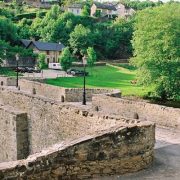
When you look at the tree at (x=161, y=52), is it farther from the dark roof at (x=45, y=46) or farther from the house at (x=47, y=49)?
the dark roof at (x=45, y=46)

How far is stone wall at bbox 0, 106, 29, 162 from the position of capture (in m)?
16.9

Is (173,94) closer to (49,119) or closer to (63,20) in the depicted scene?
(49,119)

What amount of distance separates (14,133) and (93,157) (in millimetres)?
7463

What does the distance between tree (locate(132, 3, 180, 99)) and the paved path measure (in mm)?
22423

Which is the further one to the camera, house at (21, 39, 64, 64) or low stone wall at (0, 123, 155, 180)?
house at (21, 39, 64, 64)

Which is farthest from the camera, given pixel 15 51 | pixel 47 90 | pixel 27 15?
pixel 27 15

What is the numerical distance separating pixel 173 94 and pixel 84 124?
2540 centimetres

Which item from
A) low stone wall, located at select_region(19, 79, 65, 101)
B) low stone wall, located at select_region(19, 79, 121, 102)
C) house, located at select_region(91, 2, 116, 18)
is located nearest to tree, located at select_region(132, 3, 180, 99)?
low stone wall, located at select_region(19, 79, 121, 102)

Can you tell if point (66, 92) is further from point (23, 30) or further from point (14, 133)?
point (23, 30)

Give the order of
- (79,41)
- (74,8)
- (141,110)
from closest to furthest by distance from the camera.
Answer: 1. (141,110)
2. (79,41)
3. (74,8)

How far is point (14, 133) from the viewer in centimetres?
1698

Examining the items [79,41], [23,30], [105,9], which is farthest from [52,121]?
[105,9]

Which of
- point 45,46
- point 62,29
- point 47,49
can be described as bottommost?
point 47,49

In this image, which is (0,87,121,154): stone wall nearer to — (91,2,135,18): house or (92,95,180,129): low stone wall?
(92,95,180,129): low stone wall
